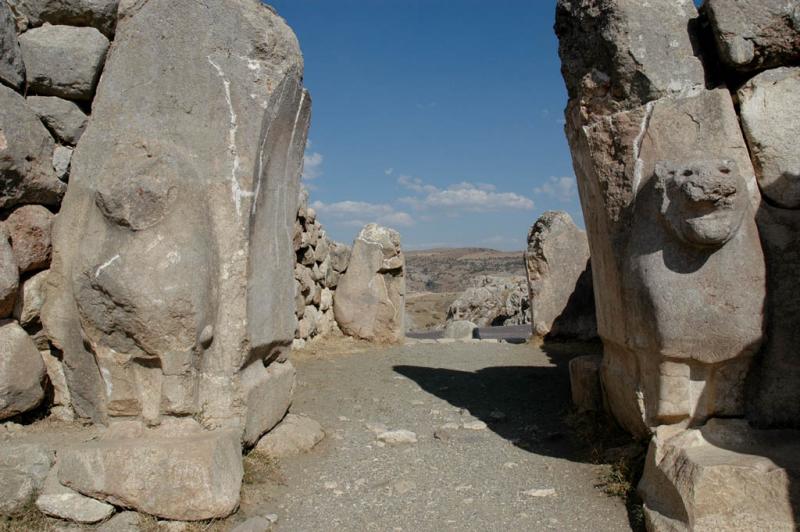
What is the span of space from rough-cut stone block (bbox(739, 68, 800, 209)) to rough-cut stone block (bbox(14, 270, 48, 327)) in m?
3.62

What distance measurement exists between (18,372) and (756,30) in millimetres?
3983

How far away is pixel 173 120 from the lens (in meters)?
3.36

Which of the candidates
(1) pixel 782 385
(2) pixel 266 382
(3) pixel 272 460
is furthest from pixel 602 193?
(3) pixel 272 460

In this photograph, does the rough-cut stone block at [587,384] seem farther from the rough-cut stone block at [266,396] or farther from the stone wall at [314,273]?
the stone wall at [314,273]

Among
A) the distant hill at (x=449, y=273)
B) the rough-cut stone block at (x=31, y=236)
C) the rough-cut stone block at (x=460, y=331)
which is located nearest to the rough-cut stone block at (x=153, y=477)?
the rough-cut stone block at (x=31, y=236)

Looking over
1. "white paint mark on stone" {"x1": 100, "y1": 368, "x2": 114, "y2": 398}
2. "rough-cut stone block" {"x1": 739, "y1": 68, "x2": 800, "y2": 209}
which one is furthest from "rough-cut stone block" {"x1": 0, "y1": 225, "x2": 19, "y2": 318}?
"rough-cut stone block" {"x1": 739, "y1": 68, "x2": 800, "y2": 209}

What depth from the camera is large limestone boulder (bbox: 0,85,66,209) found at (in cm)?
322

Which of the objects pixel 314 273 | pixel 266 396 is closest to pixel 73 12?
pixel 266 396

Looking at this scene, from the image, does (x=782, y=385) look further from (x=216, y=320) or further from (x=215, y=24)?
(x=215, y=24)

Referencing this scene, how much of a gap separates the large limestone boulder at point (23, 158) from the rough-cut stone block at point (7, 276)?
0.70ft

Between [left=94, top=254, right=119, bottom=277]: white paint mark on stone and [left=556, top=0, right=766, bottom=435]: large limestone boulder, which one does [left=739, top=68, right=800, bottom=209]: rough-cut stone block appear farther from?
[left=94, top=254, right=119, bottom=277]: white paint mark on stone

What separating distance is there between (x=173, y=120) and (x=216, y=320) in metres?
1.01

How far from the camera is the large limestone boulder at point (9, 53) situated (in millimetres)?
3305

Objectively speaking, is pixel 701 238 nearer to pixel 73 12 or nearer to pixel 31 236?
pixel 31 236
